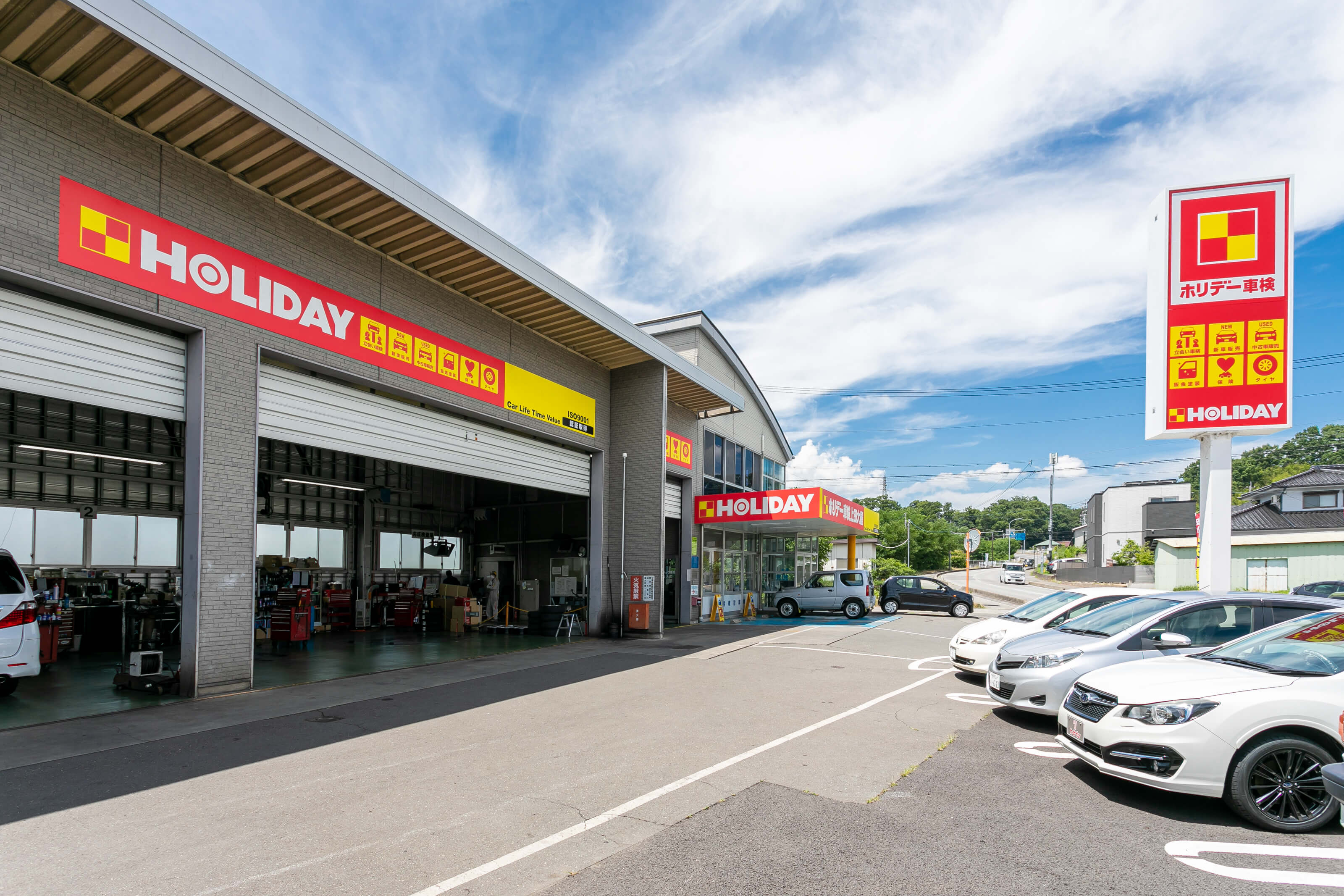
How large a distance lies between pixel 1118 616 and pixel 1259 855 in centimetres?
435

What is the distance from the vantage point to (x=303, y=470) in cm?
1959

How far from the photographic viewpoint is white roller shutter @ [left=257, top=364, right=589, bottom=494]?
11.0m

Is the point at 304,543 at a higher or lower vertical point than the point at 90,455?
lower

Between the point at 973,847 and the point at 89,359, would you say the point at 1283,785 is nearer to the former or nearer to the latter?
the point at 973,847

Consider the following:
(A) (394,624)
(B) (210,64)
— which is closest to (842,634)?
(A) (394,624)

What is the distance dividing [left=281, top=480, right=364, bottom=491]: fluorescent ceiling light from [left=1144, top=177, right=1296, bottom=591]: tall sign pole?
63.4 feet

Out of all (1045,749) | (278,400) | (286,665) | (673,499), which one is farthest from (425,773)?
(673,499)

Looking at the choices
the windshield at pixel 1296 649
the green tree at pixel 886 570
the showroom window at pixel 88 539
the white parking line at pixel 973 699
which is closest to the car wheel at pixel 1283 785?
the windshield at pixel 1296 649

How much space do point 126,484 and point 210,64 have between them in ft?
38.2

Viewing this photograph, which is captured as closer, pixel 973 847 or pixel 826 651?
pixel 973 847

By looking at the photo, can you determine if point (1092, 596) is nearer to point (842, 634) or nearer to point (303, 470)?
point (842, 634)

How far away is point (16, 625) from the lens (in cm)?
852

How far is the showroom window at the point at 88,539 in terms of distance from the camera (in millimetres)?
14266

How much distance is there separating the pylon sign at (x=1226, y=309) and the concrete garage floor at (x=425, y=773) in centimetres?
745
